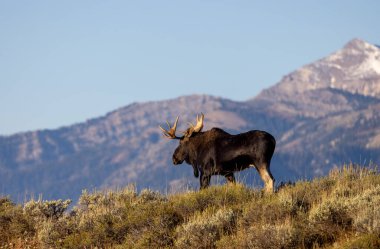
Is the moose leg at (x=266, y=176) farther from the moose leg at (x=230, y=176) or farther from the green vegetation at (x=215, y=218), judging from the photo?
the moose leg at (x=230, y=176)

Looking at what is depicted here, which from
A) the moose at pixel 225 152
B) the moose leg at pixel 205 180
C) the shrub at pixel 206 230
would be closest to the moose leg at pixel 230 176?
the moose at pixel 225 152

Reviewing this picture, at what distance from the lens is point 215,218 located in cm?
1448

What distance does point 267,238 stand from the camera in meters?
13.0

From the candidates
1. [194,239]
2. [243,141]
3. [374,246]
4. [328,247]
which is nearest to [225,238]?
[194,239]

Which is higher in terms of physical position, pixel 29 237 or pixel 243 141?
pixel 243 141

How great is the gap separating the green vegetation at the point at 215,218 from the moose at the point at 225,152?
1724 mm

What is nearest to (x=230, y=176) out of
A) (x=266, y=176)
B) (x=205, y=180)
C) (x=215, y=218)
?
(x=205, y=180)

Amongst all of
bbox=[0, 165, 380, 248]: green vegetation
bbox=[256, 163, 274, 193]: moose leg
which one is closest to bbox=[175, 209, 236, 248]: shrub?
bbox=[0, 165, 380, 248]: green vegetation

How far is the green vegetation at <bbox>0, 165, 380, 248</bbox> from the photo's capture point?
43.2 feet

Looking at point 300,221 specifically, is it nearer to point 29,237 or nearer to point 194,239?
point 194,239

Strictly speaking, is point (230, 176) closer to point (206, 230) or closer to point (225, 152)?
point (225, 152)

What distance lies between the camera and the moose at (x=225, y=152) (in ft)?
64.1

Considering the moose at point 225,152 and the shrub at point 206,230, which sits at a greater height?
the moose at point 225,152

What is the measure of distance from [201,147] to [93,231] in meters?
6.78
